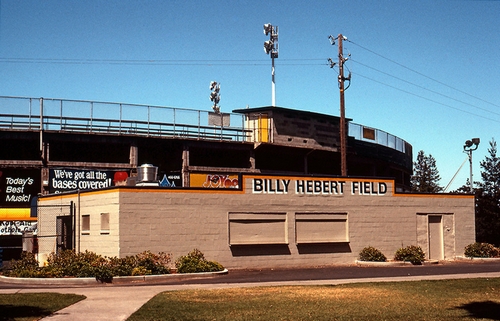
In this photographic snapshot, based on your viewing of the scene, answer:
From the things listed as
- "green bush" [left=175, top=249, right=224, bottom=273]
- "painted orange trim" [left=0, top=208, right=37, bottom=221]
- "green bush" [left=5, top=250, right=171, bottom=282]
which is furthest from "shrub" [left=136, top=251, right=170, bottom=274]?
"painted orange trim" [left=0, top=208, right=37, bottom=221]

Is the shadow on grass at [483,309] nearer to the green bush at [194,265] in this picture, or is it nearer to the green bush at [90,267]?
the green bush at [194,265]

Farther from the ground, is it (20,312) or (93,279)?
(20,312)

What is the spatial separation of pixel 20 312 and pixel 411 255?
69.9 ft

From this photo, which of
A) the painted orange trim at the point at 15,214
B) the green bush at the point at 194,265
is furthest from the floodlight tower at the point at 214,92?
the green bush at the point at 194,265

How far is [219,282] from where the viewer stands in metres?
23.4

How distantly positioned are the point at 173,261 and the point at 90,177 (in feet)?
62.6

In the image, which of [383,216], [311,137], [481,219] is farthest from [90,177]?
[481,219]

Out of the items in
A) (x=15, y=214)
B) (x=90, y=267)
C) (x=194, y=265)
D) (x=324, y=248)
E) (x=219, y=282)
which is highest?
(x=15, y=214)

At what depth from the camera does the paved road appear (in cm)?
1590

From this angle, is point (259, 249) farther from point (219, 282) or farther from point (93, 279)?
point (93, 279)

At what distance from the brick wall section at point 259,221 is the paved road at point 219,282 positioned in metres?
1.27

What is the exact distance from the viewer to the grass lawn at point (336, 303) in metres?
14.6

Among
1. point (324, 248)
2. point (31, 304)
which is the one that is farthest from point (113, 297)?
point (324, 248)

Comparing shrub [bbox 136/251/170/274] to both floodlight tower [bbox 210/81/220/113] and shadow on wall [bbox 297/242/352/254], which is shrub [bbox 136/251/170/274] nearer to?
shadow on wall [bbox 297/242/352/254]
